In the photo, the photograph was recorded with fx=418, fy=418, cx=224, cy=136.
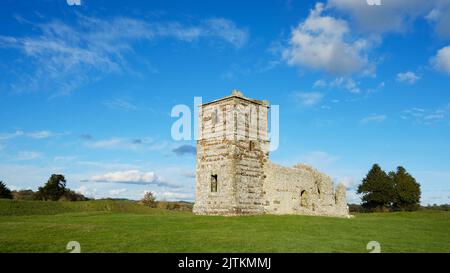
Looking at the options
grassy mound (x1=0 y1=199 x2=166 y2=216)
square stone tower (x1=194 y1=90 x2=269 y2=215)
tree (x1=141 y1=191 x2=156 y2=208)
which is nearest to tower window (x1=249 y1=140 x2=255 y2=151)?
square stone tower (x1=194 y1=90 x2=269 y2=215)

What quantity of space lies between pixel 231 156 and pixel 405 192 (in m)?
37.4

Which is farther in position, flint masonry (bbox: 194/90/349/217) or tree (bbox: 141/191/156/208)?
tree (bbox: 141/191/156/208)

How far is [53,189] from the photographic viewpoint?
47625mm

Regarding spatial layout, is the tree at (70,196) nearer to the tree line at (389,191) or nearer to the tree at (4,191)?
the tree at (4,191)

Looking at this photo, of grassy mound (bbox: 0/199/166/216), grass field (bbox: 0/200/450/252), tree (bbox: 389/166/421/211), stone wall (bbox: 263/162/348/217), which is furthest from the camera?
tree (bbox: 389/166/421/211)

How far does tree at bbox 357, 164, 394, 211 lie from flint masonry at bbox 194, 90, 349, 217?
98.6ft

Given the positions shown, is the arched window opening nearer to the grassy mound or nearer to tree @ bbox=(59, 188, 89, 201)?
the grassy mound

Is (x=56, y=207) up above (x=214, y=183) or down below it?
below

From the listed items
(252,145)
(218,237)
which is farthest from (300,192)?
(218,237)

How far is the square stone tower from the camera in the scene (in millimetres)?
25703

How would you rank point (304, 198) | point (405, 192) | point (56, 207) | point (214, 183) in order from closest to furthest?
point (214, 183) → point (304, 198) → point (56, 207) → point (405, 192)

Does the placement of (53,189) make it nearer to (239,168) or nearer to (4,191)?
(4,191)
